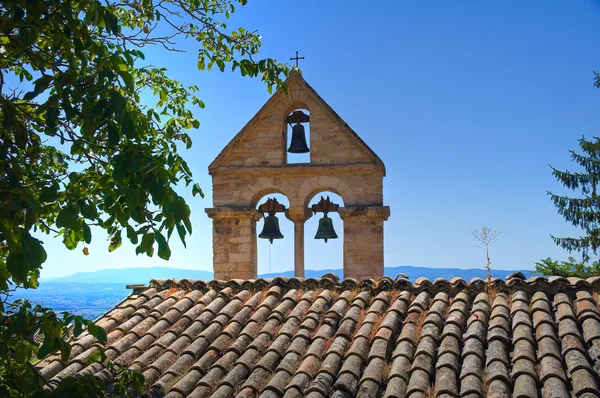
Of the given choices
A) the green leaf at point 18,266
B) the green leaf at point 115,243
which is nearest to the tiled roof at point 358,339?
the green leaf at point 115,243

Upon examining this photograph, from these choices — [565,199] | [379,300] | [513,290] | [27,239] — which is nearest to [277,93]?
[379,300]

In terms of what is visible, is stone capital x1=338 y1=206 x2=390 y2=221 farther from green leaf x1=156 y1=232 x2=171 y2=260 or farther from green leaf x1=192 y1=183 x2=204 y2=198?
green leaf x1=156 y1=232 x2=171 y2=260

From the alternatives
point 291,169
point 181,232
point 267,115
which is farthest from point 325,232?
point 181,232

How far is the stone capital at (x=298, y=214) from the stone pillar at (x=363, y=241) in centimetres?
56

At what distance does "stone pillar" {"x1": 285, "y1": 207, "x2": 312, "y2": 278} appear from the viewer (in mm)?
9789

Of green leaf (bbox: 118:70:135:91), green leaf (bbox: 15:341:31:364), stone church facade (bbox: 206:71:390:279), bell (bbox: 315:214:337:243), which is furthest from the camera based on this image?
bell (bbox: 315:214:337:243)

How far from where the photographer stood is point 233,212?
9781mm

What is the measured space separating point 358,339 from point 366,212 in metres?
2.66

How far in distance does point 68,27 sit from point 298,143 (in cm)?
558

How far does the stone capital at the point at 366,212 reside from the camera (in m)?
9.38

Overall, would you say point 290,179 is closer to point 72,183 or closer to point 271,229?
point 271,229

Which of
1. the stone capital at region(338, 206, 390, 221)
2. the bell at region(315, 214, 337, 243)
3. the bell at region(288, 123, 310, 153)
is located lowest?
the bell at region(315, 214, 337, 243)

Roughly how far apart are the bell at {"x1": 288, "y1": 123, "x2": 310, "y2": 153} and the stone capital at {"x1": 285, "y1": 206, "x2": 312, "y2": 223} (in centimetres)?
90

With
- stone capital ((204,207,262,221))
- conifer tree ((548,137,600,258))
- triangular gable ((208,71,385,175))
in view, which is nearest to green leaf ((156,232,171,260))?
stone capital ((204,207,262,221))
